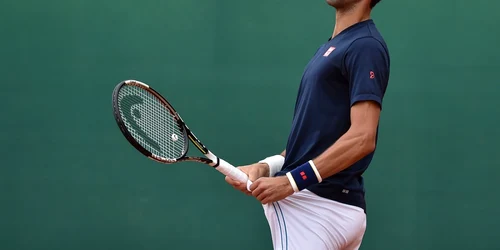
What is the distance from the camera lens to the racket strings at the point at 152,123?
234 cm

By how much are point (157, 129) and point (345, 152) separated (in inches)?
28.6

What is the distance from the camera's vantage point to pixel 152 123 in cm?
241

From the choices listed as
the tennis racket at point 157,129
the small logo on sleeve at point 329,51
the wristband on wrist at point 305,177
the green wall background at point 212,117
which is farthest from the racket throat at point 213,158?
the green wall background at point 212,117

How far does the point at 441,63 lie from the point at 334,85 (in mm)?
1676

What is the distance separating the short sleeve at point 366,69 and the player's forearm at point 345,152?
0.36 ft

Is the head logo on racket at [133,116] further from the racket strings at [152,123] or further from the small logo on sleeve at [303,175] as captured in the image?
the small logo on sleeve at [303,175]

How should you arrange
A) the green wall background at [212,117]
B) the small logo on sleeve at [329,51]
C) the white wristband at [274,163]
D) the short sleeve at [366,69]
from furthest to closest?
1. the green wall background at [212,117]
2. the white wristband at [274,163]
3. the small logo on sleeve at [329,51]
4. the short sleeve at [366,69]

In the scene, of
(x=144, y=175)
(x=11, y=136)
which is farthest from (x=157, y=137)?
(x=11, y=136)

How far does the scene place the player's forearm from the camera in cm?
207

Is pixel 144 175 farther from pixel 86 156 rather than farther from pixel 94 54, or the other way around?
pixel 94 54

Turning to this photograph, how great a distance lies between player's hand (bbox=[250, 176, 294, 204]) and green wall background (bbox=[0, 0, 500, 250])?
1.50 meters

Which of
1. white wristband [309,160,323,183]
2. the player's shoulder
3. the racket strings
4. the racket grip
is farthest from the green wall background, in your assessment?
white wristband [309,160,323,183]

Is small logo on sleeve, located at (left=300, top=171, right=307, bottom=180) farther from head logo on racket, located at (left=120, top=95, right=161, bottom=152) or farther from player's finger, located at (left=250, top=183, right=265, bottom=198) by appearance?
head logo on racket, located at (left=120, top=95, right=161, bottom=152)

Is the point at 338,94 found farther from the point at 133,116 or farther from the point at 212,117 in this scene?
the point at 212,117
